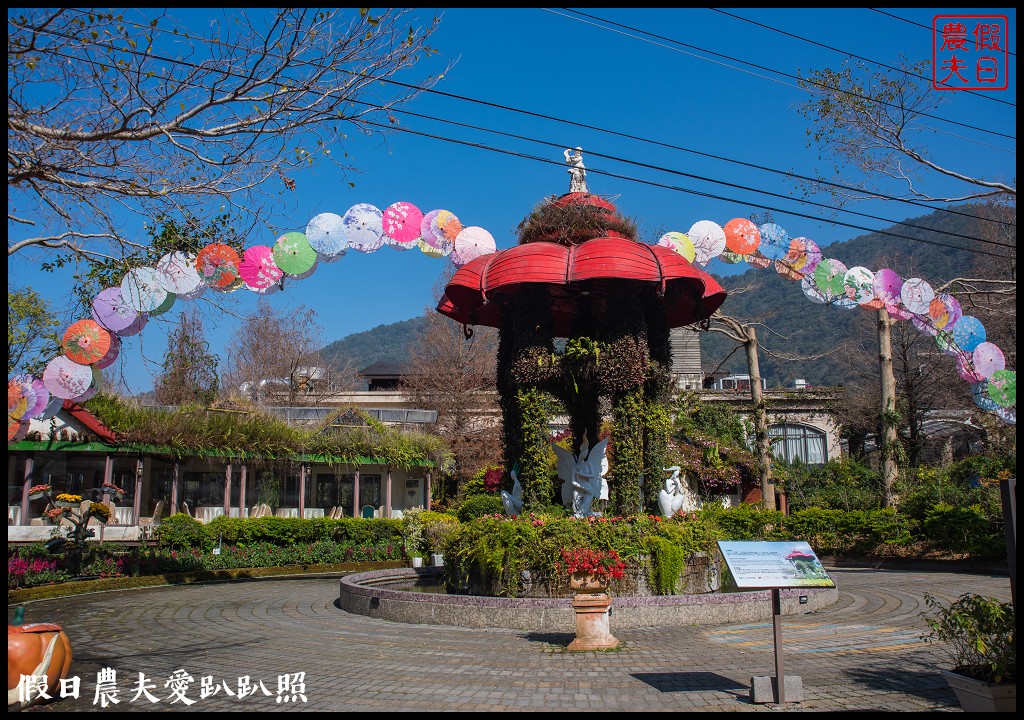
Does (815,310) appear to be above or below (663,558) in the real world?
above

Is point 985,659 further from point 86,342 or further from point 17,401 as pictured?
point 17,401

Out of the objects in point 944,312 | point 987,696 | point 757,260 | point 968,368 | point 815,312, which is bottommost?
point 987,696

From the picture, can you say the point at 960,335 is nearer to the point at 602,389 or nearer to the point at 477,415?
the point at 602,389

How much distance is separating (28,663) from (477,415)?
111ft

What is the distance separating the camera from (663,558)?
1234 cm

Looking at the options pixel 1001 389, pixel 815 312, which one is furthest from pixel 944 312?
pixel 815 312

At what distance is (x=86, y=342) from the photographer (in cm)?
1257

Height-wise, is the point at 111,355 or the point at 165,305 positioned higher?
the point at 165,305

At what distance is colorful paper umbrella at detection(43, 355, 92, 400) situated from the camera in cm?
1266

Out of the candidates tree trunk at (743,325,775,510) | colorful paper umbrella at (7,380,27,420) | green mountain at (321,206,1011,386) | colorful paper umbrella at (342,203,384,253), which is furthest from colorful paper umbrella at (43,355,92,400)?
green mountain at (321,206,1011,386)

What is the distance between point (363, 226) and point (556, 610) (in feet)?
26.8

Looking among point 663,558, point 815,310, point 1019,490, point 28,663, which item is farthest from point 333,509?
point 815,310

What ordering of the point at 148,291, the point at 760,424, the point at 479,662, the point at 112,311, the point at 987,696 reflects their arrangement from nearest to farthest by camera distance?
1. the point at 987,696
2. the point at 479,662
3. the point at 148,291
4. the point at 112,311
5. the point at 760,424
